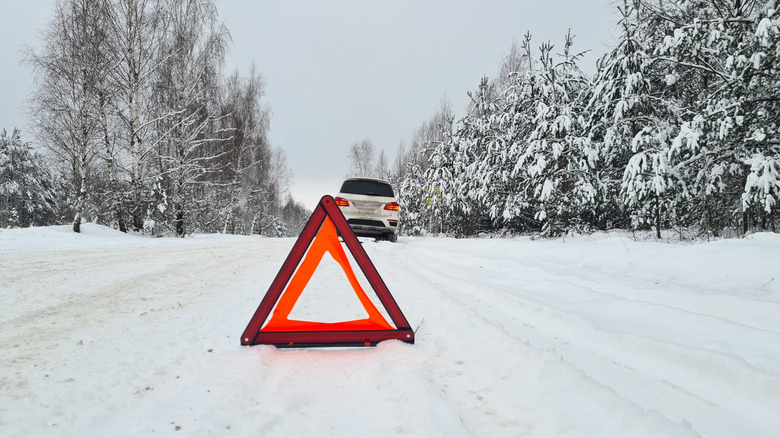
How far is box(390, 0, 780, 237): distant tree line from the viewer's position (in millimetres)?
6180

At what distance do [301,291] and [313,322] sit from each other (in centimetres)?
25

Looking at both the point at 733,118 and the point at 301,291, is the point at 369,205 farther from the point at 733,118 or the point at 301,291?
the point at 733,118

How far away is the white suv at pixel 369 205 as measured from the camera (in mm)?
9812

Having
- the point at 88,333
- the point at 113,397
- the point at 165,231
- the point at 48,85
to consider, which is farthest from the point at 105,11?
the point at 113,397

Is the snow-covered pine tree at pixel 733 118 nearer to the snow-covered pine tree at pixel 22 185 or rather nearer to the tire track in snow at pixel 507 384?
the tire track in snow at pixel 507 384

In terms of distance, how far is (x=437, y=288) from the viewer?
4102 mm

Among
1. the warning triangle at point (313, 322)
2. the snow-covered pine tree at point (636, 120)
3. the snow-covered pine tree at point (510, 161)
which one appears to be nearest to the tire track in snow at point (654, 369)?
the warning triangle at point (313, 322)

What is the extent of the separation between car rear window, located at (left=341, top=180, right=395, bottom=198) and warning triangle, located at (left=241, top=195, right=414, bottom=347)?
7462mm

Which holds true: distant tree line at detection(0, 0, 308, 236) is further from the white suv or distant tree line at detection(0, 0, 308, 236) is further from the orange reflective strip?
the orange reflective strip

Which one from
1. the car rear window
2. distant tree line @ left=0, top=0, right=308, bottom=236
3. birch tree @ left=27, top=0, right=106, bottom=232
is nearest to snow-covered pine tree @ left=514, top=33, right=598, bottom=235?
the car rear window

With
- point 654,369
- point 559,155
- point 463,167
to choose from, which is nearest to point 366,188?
point 559,155

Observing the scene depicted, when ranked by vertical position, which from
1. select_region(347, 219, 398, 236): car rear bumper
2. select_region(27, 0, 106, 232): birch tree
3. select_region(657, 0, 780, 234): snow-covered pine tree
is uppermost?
select_region(27, 0, 106, 232): birch tree

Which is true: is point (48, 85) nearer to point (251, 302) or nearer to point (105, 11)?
point (105, 11)

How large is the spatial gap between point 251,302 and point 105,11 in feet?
54.6
